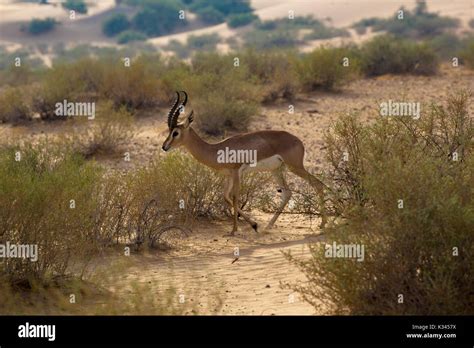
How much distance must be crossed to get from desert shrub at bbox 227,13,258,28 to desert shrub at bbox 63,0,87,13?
11.3 meters

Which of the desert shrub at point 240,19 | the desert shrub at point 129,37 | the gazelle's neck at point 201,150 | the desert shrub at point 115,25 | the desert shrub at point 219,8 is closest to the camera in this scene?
the gazelle's neck at point 201,150

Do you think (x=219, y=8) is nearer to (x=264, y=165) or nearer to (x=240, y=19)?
(x=240, y=19)

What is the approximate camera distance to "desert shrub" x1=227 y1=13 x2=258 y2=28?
64.9m

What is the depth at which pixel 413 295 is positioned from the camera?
23.2ft

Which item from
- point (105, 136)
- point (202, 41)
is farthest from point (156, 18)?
point (105, 136)

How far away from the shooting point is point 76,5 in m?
68.8

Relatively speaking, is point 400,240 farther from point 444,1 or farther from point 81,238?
point 444,1

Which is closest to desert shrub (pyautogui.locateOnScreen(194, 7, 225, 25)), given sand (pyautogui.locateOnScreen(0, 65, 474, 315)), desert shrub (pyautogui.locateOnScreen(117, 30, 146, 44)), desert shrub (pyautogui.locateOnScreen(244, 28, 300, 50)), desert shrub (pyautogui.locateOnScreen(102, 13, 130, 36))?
desert shrub (pyautogui.locateOnScreen(102, 13, 130, 36))

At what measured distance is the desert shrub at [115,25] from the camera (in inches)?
2464

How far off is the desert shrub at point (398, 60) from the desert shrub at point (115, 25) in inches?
1418

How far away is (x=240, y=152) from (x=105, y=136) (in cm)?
606

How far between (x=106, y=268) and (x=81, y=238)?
19.5 inches

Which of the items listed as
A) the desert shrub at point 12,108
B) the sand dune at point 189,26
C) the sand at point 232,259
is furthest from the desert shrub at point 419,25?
A: the sand at point 232,259

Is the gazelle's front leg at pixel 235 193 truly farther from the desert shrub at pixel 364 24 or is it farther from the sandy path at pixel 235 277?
the desert shrub at pixel 364 24
